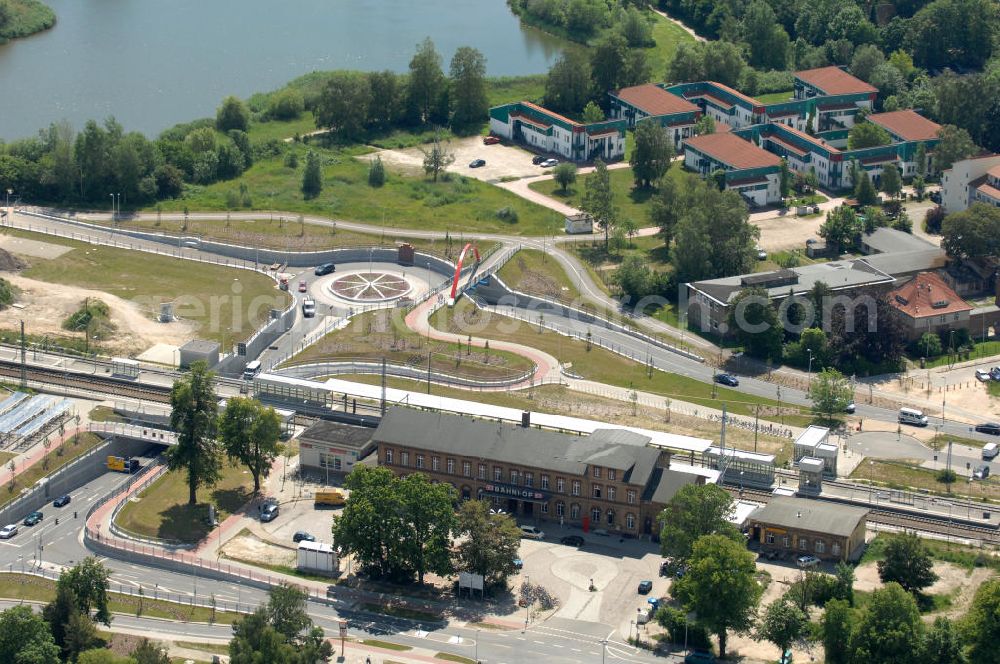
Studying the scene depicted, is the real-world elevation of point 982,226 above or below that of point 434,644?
above

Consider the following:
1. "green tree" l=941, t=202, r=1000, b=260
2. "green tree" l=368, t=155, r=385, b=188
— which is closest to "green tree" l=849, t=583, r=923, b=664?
"green tree" l=941, t=202, r=1000, b=260

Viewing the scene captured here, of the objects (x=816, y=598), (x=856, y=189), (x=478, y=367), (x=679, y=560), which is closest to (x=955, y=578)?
(x=816, y=598)

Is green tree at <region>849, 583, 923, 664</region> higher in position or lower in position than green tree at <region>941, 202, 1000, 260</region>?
lower

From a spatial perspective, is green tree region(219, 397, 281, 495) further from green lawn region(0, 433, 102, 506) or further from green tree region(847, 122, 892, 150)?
green tree region(847, 122, 892, 150)

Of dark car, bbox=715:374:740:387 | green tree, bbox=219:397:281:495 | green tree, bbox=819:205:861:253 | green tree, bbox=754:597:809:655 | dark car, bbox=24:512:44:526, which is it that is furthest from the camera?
green tree, bbox=819:205:861:253

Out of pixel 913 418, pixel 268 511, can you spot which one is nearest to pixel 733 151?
pixel 913 418

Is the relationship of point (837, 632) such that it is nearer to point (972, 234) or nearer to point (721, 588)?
point (721, 588)

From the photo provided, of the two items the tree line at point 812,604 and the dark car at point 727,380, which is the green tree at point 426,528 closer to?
the tree line at point 812,604

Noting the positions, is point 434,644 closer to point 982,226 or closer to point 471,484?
point 471,484
